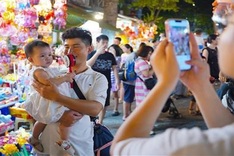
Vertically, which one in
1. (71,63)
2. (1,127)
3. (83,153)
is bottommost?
(1,127)

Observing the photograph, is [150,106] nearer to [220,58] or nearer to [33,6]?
[220,58]

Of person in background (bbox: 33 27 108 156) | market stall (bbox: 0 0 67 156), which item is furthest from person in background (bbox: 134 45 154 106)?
person in background (bbox: 33 27 108 156)

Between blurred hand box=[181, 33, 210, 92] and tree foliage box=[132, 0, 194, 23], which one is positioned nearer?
blurred hand box=[181, 33, 210, 92]

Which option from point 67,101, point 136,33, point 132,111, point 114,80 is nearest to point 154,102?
point 132,111

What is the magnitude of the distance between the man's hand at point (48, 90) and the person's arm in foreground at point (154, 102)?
144 centimetres

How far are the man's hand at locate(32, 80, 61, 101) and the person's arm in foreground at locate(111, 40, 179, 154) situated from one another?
1440mm

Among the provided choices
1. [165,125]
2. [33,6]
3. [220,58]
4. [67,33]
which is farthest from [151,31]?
[220,58]

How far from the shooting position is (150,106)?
139 centimetres

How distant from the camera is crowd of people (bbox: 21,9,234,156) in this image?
48.4 inches

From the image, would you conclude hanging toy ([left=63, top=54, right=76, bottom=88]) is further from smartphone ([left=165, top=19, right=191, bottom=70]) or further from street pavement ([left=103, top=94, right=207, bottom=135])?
street pavement ([left=103, top=94, right=207, bottom=135])

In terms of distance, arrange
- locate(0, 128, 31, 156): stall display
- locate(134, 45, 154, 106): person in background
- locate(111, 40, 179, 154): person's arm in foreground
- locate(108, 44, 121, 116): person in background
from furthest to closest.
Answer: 1. locate(108, 44, 121, 116): person in background
2. locate(134, 45, 154, 106): person in background
3. locate(0, 128, 31, 156): stall display
4. locate(111, 40, 179, 154): person's arm in foreground

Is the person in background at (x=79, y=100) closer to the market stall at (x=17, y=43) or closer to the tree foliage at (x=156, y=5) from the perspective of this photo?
the market stall at (x=17, y=43)

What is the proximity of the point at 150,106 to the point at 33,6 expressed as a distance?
5865 millimetres

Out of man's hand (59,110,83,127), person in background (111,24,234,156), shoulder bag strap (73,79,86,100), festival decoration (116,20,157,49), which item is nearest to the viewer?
person in background (111,24,234,156)
